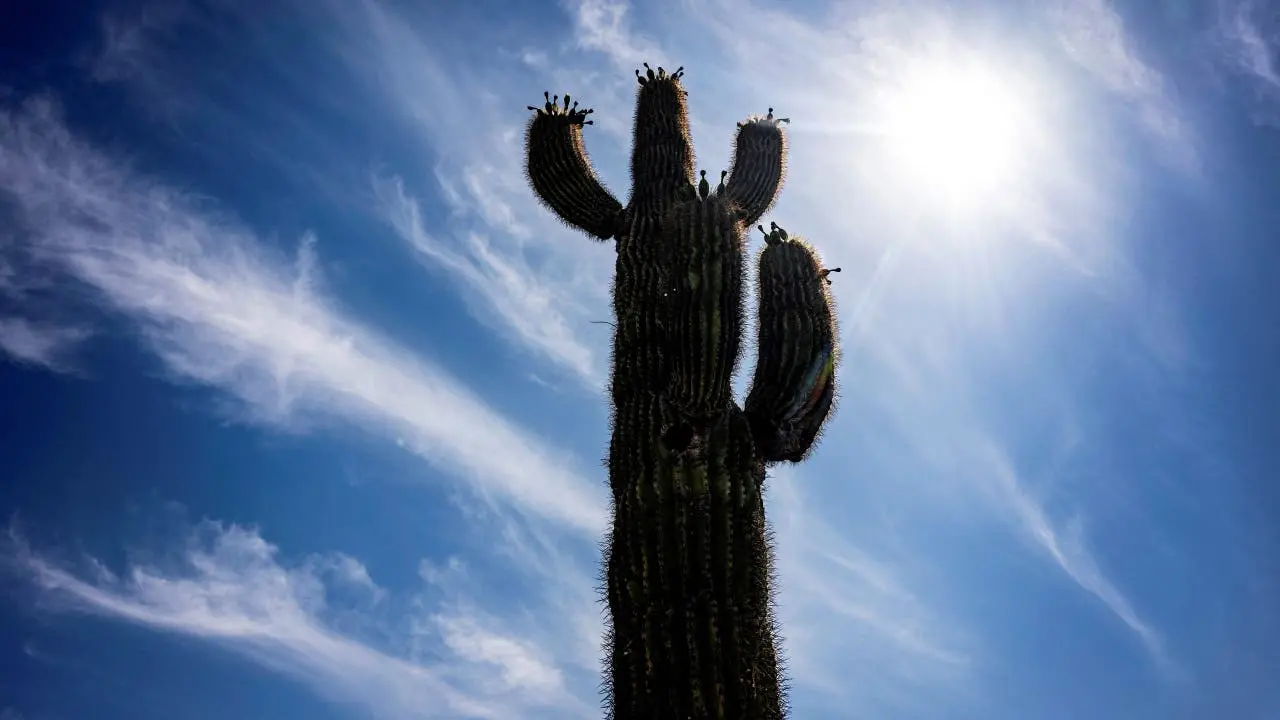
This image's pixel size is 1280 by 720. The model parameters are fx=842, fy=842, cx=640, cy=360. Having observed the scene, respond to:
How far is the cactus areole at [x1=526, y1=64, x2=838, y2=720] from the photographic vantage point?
4.82 m

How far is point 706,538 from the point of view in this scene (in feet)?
16.5

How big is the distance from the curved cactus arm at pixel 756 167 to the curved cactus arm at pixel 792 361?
1769 millimetres

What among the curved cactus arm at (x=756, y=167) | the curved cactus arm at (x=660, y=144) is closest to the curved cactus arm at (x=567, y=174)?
the curved cactus arm at (x=660, y=144)

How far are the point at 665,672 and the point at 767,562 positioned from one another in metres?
1.00

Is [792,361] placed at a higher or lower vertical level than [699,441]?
higher

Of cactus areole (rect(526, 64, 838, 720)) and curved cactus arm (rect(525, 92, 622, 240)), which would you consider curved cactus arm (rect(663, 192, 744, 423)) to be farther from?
curved cactus arm (rect(525, 92, 622, 240))

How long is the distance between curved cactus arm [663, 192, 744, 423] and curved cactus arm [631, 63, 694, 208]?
151 centimetres

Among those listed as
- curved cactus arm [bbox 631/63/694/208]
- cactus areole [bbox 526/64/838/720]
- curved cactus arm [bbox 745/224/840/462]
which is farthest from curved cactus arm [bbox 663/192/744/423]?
curved cactus arm [bbox 631/63/694/208]

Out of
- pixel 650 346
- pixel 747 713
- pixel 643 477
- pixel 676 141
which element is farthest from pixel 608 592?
pixel 676 141

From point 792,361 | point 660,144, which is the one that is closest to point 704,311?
point 792,361

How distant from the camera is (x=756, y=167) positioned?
27.7ft

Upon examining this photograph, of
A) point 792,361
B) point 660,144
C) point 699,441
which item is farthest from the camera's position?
point 660,144

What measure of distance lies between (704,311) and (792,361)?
0.79 metres

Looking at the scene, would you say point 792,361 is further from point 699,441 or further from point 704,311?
point 699,441
